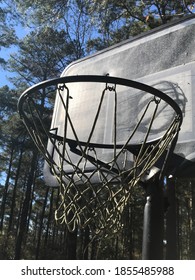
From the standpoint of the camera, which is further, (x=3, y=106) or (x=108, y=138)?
(x=3, y=106)

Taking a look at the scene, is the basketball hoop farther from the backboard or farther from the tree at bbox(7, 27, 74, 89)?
the tree at bbox(7, 27, 74, 89)

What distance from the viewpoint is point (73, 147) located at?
2.01 meters

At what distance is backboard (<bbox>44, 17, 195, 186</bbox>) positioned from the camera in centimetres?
194

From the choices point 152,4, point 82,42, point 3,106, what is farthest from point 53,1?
point 3,106

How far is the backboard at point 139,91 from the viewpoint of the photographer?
76.2 inches

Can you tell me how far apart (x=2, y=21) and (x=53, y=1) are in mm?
3925

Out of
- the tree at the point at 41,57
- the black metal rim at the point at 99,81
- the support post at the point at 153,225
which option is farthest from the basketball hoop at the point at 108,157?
the tree at the point at 41,57

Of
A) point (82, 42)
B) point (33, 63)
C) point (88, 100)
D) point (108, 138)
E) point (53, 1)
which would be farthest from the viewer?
point (33, 63)

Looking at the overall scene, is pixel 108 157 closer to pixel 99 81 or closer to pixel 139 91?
pixel 139 91

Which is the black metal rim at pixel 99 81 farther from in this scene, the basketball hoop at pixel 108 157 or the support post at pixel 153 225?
the support post at pixel 153 225

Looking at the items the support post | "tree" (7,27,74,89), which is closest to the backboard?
the support post

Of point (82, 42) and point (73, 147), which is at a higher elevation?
point (82, 42)
